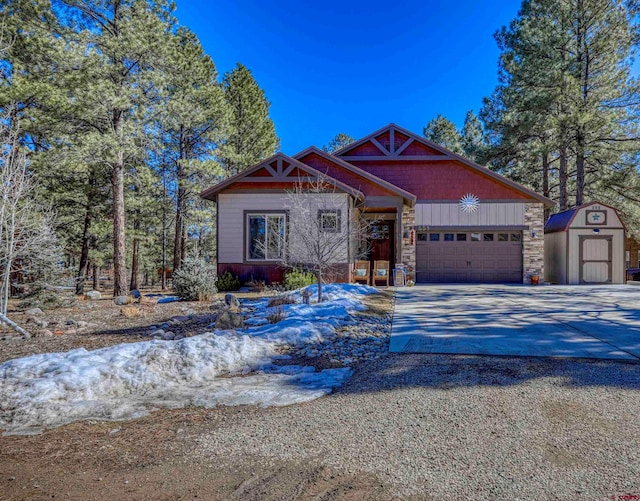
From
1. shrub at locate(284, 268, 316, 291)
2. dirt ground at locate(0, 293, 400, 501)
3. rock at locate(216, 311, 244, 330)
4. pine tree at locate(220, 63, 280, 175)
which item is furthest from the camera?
A: pine tree at locate(220, 63, 280, 175)

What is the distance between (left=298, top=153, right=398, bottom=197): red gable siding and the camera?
44.0ft

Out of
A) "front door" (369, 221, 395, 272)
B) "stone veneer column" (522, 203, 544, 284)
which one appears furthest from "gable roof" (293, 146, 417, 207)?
"stone veneer column" (522, 203, 544, 284)

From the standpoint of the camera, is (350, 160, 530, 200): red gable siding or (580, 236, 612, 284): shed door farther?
(350, 160, 530, 200): red gable siding

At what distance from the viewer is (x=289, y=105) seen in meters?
29.9

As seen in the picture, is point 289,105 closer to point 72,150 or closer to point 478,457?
point 72,150

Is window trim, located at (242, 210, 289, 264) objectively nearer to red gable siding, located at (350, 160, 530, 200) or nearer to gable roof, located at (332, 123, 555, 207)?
gable roof, located at (332, 123, 555, 207)

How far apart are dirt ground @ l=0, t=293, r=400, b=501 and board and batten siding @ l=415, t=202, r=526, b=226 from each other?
13.1 metres

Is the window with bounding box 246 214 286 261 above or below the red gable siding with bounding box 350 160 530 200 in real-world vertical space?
below

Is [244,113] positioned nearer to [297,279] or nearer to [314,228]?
[297,279]

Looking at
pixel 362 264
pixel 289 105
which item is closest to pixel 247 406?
pixel 362 264

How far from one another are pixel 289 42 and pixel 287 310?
782 inches

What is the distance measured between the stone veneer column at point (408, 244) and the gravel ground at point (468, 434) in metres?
10.7

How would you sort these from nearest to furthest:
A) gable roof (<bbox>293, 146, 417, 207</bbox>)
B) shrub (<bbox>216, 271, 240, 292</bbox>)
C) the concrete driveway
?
the concrete driveway < shrub (<bbox>216, 271, 240, 292</bbox>) < gable roof (<bbox>293, 146, 417, 207</bbox>)

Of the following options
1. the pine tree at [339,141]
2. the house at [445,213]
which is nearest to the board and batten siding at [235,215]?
the house at [445,213]
